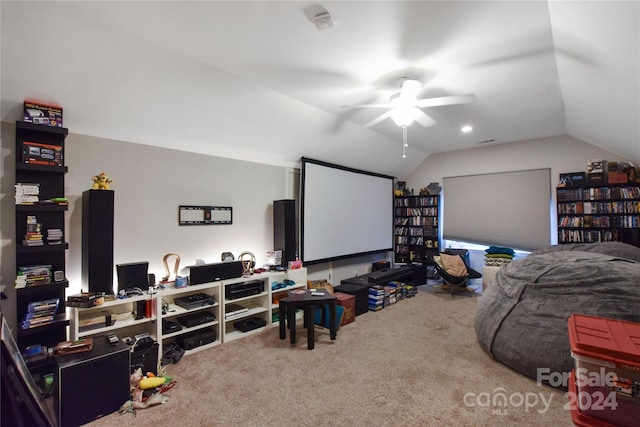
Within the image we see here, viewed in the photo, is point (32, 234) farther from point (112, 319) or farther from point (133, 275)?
point (112, 319)

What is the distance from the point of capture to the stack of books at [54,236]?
2441mm

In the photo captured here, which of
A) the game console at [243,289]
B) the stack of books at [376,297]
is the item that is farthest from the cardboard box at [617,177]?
the game console at [243,289]

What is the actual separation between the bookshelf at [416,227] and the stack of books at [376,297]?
2.32m

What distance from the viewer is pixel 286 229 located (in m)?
3.95

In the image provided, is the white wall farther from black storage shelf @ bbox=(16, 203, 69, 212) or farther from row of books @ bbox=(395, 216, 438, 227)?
black storage shelf @ bbox=(16, 203, 69, 212)

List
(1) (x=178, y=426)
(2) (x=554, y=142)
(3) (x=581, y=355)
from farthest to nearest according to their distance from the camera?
(2) (x=554, y=142) < (1) (x=178, y=426) < (3) (x=581, y=355)

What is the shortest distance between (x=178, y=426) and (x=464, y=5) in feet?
10.8

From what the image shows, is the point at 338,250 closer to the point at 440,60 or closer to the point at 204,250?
the point at 204,250

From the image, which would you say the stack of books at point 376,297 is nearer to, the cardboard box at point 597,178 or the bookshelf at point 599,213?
the bookshelf at point 599,213

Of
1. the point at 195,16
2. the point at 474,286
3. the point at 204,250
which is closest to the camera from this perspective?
the point at 195,16

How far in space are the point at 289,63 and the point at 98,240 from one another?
89.2 inches

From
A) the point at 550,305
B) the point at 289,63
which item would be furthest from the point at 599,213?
the point at 289,63

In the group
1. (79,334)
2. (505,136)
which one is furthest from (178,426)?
(505,136)

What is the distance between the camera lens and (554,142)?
5.15 meters
